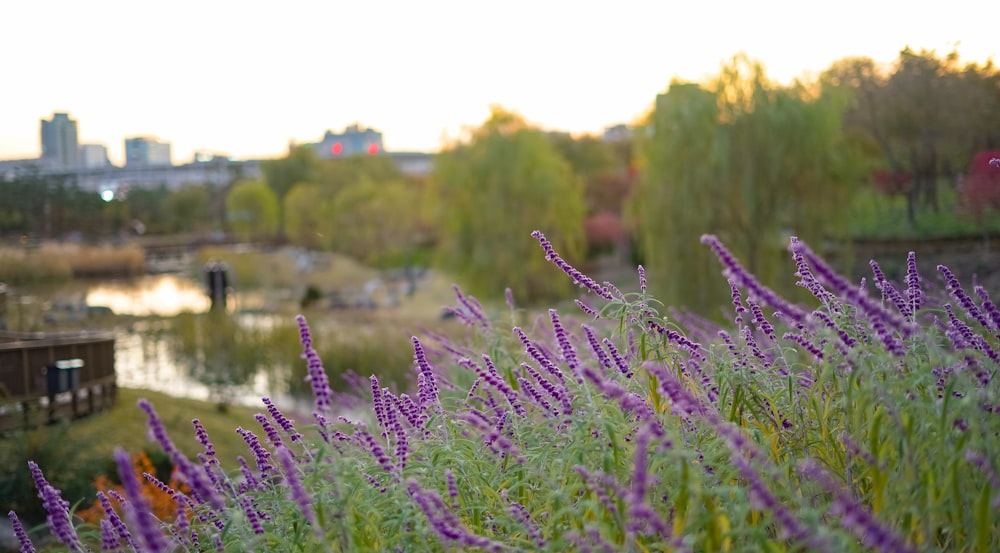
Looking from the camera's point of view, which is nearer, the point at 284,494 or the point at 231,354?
the point at 284,494

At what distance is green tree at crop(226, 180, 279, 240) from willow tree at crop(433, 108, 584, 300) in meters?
22.4

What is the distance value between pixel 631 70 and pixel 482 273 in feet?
28.1

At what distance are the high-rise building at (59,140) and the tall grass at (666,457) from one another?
1470 centimetres

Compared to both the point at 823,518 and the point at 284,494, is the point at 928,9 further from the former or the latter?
the point at 284,494

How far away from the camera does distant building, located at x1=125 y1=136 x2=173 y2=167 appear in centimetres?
1805

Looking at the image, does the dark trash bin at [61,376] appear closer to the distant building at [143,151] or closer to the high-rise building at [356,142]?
the distant building at [143,151]

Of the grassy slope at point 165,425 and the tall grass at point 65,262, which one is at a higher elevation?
the tall grass at point 65,262

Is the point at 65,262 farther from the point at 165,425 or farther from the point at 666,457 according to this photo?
the point at 666,457

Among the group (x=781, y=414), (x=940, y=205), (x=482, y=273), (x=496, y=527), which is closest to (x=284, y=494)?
(x=496, y=527)

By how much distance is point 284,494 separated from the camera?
7.32 feet

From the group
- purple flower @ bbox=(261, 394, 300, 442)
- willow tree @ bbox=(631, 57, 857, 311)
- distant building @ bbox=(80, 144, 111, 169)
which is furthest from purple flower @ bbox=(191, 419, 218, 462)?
distant building @ bbox=(80, 144, 111, 169)

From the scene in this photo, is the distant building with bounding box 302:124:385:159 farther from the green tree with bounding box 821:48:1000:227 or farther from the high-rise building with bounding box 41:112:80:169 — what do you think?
the green tree with bounding box 821:48:1000:227

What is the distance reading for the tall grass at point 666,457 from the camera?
1.61 metres

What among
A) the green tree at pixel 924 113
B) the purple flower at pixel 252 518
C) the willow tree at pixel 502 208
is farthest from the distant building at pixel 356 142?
the purple flower at pixel 252 518
